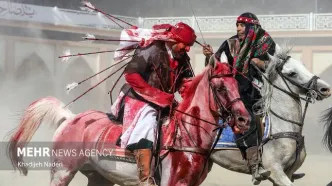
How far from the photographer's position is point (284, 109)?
7.93 metres

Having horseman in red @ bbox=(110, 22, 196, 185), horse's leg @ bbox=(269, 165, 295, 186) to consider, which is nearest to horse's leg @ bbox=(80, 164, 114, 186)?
horseman in red @ bbox=(110, 22, 196, 185)

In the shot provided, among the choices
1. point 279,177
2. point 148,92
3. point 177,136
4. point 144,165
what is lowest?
point 279,177

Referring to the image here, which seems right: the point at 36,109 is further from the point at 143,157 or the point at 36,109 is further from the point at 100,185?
the point at 143,157

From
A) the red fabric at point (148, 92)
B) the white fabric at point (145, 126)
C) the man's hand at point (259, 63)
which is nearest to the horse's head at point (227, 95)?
the red fabric at point (148, 92)

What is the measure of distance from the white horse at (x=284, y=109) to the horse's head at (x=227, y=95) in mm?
1966

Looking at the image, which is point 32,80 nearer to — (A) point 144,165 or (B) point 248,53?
(B) point 248,53

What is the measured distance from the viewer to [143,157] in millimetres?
6254

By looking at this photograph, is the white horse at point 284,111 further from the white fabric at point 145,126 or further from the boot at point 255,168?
the white fabric at point 145,126

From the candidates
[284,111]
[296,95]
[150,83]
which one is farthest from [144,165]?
[296,95]

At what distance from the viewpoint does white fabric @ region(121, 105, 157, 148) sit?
634 centimetres

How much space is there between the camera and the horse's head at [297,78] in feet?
25.7

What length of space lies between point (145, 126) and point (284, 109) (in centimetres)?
207

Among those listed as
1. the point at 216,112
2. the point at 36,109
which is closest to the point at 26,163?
the point at 36,109

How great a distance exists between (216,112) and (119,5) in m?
18.9
